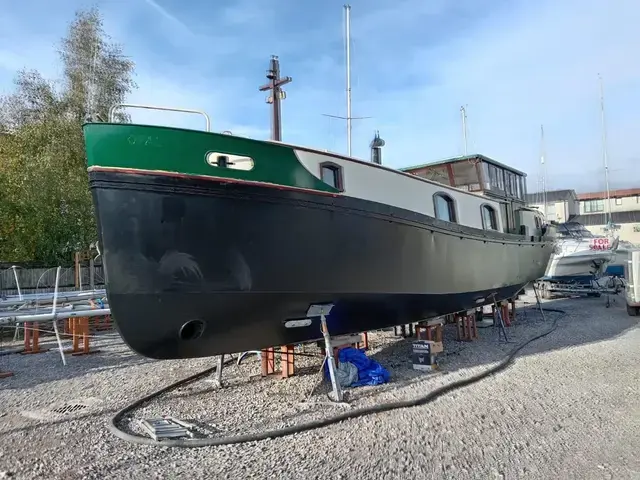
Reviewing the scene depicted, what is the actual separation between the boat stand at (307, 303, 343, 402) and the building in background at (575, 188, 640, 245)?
150 feet

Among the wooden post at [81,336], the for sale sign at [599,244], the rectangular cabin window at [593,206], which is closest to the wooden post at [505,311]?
the wooden post at [81,336]

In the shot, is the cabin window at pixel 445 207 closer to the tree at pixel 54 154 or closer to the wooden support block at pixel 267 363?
the wooden support block at pixel 267 363

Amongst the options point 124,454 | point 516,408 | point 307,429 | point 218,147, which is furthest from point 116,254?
point 516,408

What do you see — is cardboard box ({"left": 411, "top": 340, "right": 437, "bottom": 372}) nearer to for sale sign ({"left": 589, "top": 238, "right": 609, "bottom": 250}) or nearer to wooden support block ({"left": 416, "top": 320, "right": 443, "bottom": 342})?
wooden support block ({"left": 416, "top": 320, "right": 443, "bottom": 342})

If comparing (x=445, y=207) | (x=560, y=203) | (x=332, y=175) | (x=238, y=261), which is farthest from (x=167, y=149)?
(x=560, y=203)

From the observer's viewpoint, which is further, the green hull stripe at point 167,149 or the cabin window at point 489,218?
the cabin window at point 489,218

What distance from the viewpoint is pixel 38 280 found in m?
12.6

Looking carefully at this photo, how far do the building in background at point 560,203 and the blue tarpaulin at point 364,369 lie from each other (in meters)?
31.7

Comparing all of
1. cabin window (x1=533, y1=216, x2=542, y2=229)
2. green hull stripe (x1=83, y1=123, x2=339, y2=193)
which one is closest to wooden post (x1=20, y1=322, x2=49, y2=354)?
green hull stripe (x1=83, y1=123, x2=339, y2=193)

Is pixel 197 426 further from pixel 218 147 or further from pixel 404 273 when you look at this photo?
pixel 404 273

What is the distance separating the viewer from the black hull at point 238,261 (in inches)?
178

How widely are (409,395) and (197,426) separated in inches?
91.6

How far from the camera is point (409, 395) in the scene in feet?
18.0

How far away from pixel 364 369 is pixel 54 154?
1419cm
